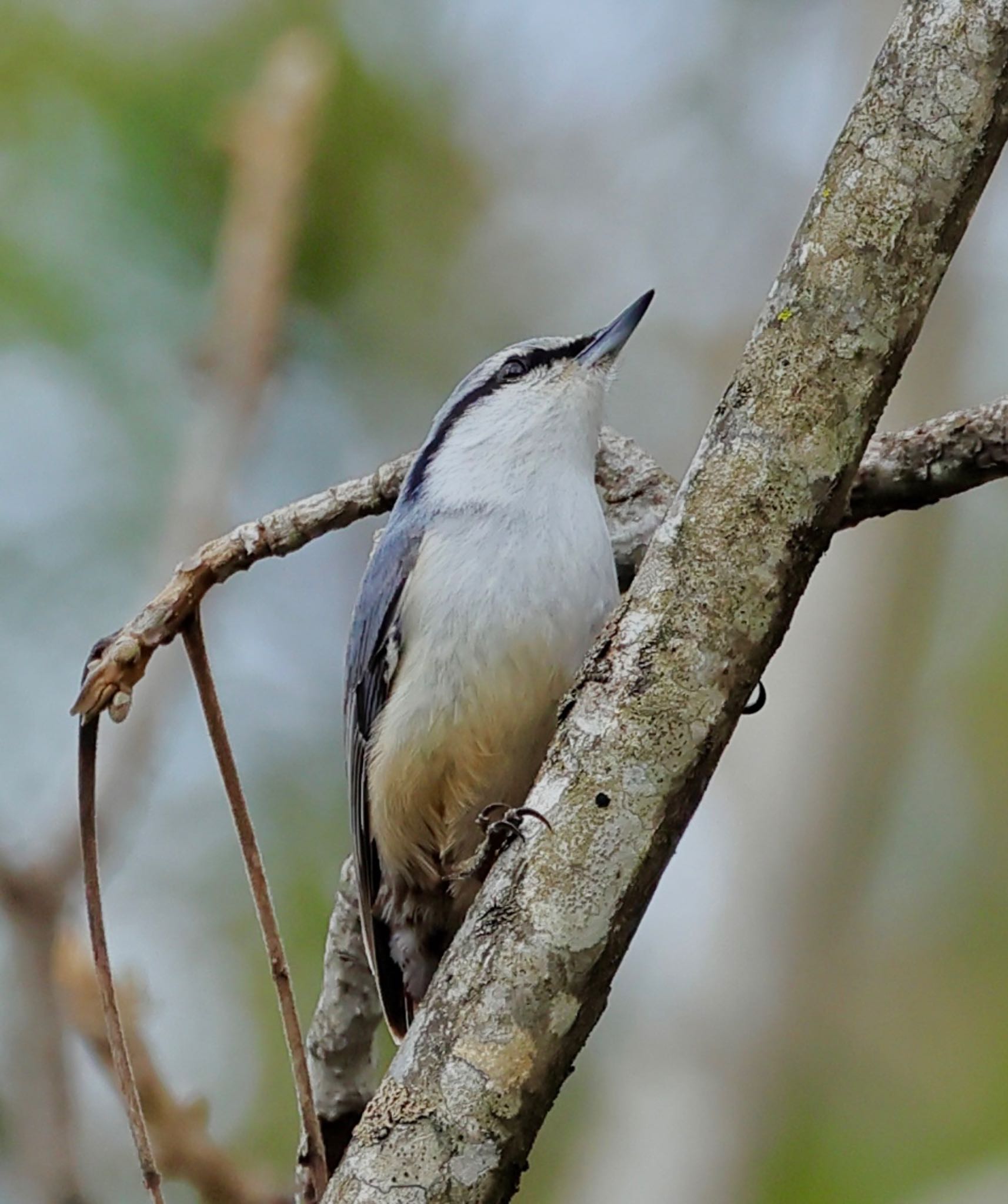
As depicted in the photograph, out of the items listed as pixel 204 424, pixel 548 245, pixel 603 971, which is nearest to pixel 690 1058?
pixel 204 424

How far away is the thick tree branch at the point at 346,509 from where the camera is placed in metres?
1.93

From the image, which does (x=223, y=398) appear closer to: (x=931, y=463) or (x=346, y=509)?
(x=346, y=509)

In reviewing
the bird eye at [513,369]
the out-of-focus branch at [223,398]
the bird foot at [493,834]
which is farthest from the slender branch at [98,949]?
the bird eye at [513,369]

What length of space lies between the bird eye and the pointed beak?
131 millimetres

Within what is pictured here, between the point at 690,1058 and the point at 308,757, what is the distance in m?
2.26

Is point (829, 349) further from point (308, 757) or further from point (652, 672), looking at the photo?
point (308, 757)

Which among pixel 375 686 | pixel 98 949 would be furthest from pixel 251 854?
pixel 375 686

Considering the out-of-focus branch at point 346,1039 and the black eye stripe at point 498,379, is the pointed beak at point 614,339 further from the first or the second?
the out-of-focus branch at point 346,1039

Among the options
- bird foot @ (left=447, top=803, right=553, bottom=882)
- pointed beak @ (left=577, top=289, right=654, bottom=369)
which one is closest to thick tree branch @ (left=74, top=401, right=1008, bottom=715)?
bird foot @ (left=447, top=803, right=553, bottom=882)

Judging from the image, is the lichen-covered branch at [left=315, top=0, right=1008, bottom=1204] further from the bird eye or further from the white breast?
the bird eye

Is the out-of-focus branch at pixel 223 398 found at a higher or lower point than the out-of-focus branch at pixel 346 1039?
higher

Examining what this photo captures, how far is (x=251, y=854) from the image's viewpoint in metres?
2.02

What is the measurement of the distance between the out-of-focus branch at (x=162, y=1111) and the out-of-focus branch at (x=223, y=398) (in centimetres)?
14

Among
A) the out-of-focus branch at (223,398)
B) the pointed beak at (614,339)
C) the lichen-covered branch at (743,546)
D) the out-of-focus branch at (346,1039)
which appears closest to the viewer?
the lichen-covered branch at (743,546)
